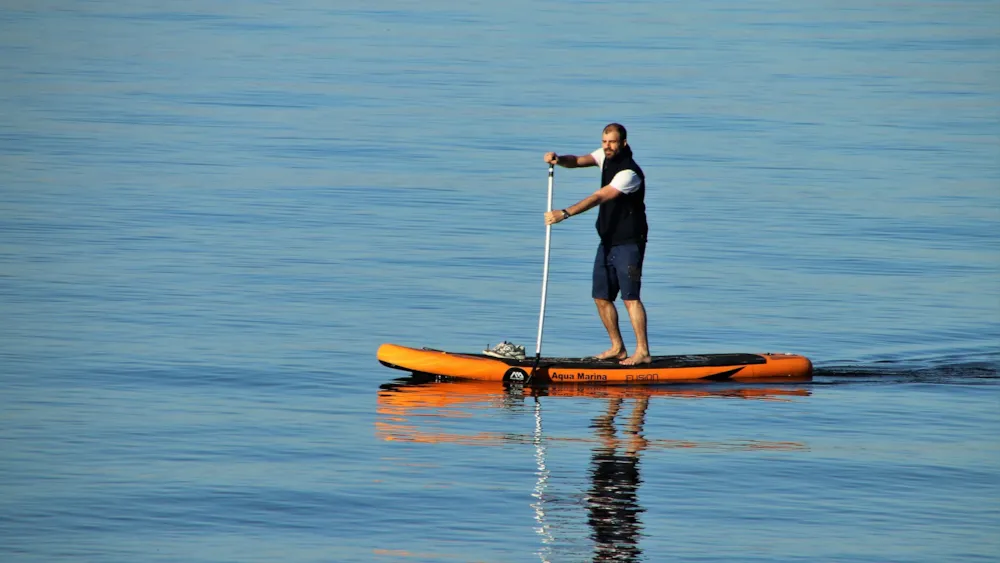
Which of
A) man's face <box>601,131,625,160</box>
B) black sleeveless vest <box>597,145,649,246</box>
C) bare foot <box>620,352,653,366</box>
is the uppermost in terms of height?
man's face <box>601,131,625,160</box>

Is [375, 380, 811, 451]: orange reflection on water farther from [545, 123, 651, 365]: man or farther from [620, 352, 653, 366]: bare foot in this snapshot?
[545, 123, 651, 365]: man

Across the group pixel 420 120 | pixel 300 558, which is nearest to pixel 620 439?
pixel 300 558

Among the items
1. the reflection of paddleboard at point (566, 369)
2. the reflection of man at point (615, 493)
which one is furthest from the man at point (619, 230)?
the reflection of man at point (615, 493)

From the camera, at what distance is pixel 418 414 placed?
1379 centimetres

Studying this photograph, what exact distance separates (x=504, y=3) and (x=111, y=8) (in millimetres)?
16706

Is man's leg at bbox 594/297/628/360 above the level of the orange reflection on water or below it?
above

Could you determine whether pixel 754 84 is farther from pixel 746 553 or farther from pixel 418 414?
pixel 746 553

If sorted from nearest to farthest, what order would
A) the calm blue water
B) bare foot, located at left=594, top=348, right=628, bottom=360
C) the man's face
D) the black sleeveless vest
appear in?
1. the calm blue water
2. the man's face
3. the black sleeveless vest
4. bare foot, located at left=594, top=348, right=628, bottom=360

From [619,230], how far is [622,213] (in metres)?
0.16

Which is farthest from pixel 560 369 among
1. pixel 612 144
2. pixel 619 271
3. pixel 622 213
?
pixel 612 144

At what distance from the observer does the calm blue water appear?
11000 mm

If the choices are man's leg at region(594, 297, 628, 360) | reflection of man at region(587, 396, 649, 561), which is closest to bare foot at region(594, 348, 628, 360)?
man's leg at region(594, 297, 628, 360)

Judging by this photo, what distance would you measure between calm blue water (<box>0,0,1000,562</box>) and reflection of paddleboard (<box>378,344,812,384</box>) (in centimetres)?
20

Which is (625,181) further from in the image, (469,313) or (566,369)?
(469,313)
